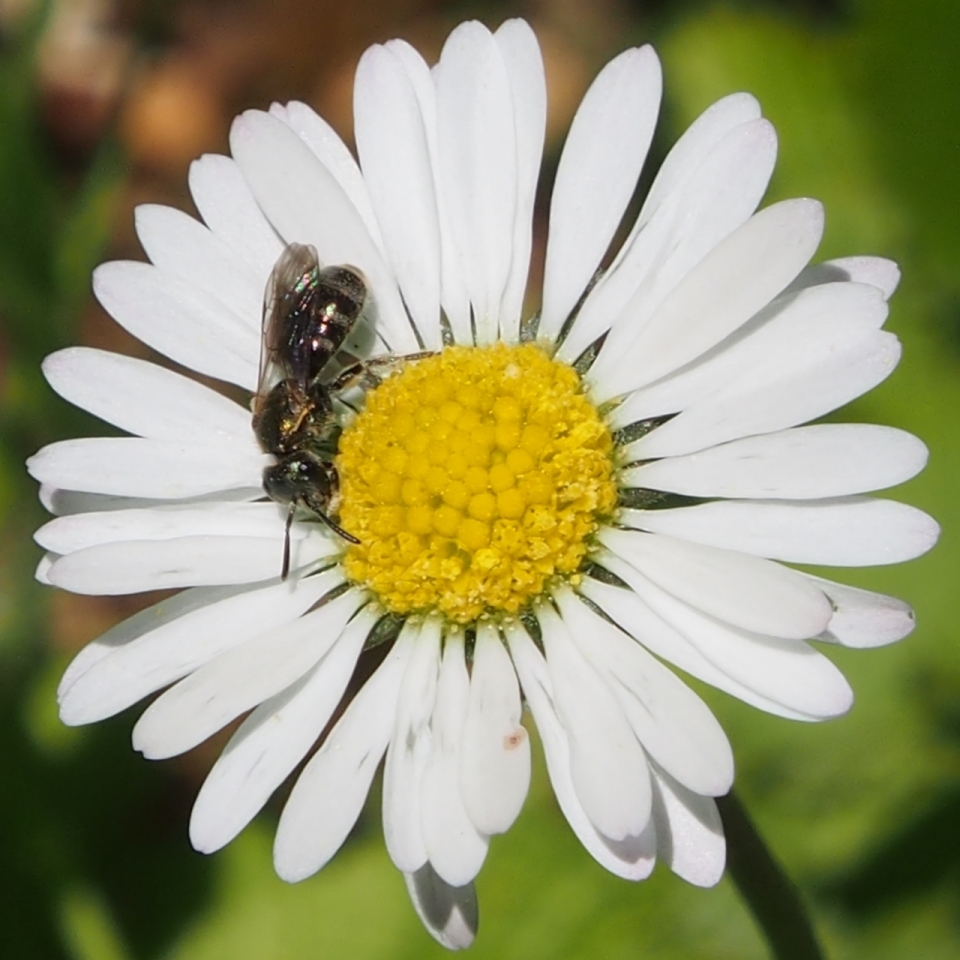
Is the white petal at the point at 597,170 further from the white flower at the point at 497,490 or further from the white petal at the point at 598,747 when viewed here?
the white petal at the point at 598,747

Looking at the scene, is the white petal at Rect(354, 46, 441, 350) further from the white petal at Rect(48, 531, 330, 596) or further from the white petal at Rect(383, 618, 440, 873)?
the white petal at Rect(383, 618, 440, 873)

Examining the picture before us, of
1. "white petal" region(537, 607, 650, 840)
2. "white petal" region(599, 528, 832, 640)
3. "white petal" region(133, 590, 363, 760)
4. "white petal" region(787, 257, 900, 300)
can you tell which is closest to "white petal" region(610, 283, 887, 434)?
"white petal" region(787, 257, 900, 300)

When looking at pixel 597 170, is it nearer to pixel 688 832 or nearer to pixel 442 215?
pixel 442 215

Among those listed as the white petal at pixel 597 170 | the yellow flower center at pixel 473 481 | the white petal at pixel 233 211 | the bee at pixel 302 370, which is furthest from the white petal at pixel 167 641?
the white petal at pixel 597 170

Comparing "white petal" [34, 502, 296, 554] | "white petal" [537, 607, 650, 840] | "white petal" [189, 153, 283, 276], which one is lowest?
"white petal" [537, 607, 650, 840]

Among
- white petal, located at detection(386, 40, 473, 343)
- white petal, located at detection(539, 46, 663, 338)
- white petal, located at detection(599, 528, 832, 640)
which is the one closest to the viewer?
white petal, located at detection(599, 528, 832, 640)

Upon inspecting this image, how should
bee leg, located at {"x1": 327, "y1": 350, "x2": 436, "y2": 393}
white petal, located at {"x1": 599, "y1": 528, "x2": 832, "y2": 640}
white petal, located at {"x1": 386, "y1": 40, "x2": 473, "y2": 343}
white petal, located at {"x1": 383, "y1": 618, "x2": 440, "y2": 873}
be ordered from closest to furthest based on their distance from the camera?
white petal, located at {"x1": 599, "y1": 528, "x2": 832, "y2": 640}
white petal, located at {"x1": 383, "y1": 618, "x2": 440, "y2": 873}
white petal, located at {"x1": 386, "y1": 40, "x2": 473, "y2": 343}
bee leg, located at {"x1": 327, "y1": 350, "x2": 436, "y2": 393}

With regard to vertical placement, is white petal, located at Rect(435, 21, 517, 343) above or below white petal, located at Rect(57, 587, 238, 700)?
above
